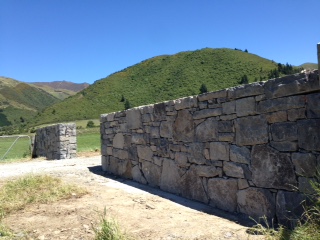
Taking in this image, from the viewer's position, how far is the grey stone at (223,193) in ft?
15.0

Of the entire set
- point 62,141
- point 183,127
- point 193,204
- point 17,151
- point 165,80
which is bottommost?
point 17,151

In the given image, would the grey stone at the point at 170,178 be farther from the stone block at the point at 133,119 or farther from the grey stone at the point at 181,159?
the stone block at the point at 133,119

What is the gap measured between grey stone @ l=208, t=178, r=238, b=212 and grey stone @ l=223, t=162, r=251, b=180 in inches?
3.9

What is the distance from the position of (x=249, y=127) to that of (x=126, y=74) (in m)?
78.4

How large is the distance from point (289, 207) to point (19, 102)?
15564cm

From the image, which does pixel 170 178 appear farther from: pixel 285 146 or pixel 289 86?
pixel 289 86

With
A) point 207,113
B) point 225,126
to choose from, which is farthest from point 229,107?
point 207,113

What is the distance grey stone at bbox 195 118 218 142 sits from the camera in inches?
193

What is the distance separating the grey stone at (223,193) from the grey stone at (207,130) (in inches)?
25.3

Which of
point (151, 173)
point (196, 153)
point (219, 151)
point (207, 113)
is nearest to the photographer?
point (219, 151)

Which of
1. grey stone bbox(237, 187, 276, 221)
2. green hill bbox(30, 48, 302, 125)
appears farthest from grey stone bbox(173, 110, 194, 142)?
green hill bbox(30, 48, 302, 125)

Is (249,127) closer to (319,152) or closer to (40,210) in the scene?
(319,152)

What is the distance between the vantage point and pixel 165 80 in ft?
230

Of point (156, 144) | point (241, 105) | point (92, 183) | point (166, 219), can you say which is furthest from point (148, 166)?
point (241, 105)
